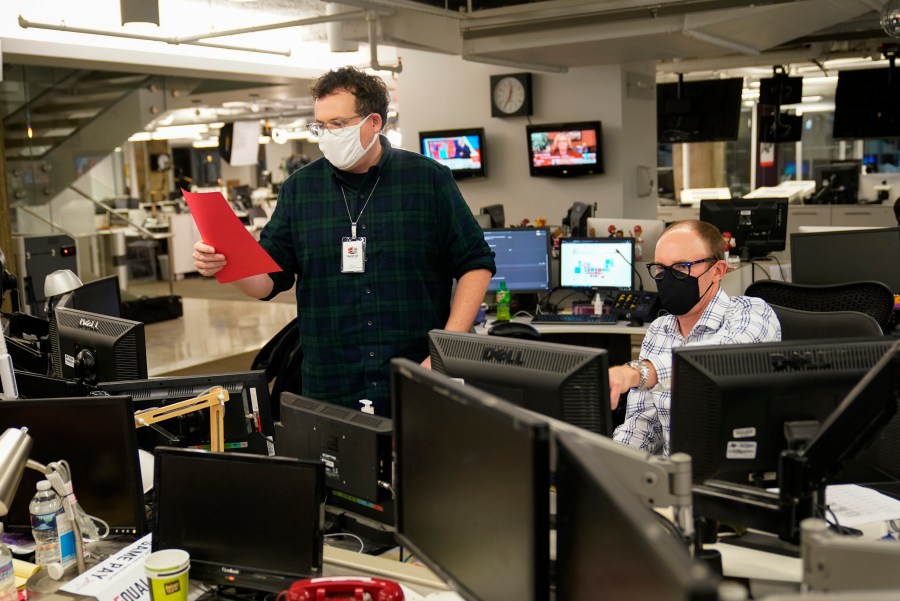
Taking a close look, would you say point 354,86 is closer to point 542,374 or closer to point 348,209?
point 348,209

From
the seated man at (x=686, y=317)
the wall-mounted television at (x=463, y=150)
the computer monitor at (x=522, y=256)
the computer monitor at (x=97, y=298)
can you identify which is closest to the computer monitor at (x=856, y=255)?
the computer monitor at (x=522, y=256)

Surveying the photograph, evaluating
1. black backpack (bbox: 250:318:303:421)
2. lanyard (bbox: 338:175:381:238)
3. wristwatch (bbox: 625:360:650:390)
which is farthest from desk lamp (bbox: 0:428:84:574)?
black backpack (bbox: 250:318:303:421)

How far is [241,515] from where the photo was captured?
1842 millimetres

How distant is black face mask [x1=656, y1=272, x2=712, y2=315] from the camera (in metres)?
2.65

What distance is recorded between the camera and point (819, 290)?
3.99m

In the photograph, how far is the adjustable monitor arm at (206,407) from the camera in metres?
2.22

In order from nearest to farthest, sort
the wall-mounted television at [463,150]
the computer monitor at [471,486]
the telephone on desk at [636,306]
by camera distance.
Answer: the computer monitor at [471,486], the telephone on desk at [636,306], the wall-mounted television at [463,150]

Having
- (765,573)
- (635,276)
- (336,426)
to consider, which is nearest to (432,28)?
(635,276)

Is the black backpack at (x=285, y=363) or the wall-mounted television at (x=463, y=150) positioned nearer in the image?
the black backpack at (x=285, y=363)

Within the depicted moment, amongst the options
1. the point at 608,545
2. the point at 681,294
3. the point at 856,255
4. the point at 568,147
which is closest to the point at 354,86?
the point at 681,294

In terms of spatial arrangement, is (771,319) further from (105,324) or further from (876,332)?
(105,324)

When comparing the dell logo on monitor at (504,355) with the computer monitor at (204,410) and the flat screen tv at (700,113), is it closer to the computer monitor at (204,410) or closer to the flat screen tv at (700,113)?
the computer monitor at (204,410)

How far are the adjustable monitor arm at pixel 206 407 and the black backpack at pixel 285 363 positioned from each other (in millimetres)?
1139

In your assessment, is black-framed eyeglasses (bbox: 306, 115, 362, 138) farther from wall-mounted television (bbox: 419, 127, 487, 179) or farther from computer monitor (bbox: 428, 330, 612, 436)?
wall-mounted television (bbox: 419, 127, 487, 179)
